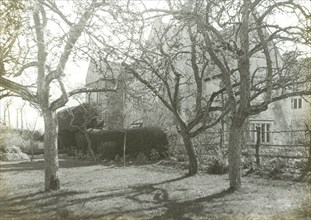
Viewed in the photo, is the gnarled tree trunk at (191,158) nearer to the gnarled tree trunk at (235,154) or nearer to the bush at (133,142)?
the gnarled tree trunk at (235,154)

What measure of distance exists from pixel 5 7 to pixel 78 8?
7.22 ft

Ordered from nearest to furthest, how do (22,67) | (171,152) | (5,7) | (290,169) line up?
(5,7), (22,67), (290,169), (171,152)

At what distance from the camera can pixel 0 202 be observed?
35.9ft

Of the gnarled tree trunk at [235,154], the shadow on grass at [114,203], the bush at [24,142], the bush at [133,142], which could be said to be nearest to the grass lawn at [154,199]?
the shadow on grass at [114,203]

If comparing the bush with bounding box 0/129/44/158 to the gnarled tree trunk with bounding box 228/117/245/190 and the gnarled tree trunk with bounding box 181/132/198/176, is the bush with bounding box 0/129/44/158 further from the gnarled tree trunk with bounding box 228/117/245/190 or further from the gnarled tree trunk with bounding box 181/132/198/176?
the gnarled tree trunk with bounding box 228/117/245/190

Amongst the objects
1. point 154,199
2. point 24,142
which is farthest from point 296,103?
point 154,199

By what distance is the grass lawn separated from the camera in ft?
29.3

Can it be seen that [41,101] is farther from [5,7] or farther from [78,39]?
[5,7]

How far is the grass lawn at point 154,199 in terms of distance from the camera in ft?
29.3

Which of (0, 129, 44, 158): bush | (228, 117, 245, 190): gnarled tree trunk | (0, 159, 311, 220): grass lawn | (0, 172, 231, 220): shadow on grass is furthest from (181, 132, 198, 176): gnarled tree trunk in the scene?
(0, 129, 44, 158): bush

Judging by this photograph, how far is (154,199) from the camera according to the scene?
10797 millimetres

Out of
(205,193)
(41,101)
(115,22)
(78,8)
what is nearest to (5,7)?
(78,8)

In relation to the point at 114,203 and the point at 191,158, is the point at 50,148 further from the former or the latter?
the point at 191,158

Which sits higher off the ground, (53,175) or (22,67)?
(22,67)
